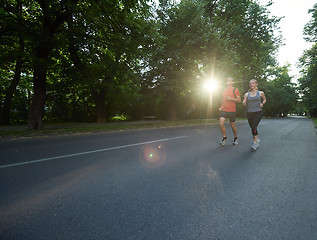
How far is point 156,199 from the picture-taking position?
215 cm

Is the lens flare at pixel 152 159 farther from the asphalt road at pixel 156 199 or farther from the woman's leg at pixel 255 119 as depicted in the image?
the woman's leg at pixel 255 119

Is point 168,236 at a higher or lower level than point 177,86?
lower

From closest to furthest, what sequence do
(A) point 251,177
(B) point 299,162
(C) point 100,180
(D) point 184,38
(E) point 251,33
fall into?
(C) point 100,180 → (A) point 251,177 → (B) point 299,162 → (D) point 184,38 → (E) point 251,33

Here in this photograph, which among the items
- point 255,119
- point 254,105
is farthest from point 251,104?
point 255,119

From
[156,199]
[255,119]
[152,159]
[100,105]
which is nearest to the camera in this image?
[156,199]

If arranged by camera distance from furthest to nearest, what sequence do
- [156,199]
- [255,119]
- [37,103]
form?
[37,103], [255,119], [156,199]

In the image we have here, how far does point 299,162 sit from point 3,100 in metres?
19.9

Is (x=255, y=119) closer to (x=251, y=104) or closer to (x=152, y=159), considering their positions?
(x=251, y=104)

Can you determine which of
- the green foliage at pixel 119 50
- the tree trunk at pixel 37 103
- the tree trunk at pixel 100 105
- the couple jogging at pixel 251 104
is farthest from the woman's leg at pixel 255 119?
the tree trunk at pixel 100 105

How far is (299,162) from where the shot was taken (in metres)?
3.93

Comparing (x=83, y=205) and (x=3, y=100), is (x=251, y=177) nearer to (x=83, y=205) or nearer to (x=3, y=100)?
(x=83, y=205)

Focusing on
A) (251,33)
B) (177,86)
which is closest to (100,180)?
(177,86)

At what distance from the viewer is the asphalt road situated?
1.57 metres

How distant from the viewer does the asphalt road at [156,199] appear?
1.57 meters
